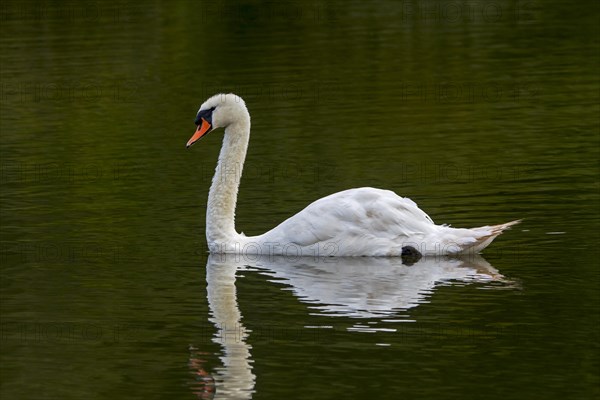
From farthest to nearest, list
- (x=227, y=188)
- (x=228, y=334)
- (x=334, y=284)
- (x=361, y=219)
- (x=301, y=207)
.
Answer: (x=301, y=207) < (x=227, y=188) < (x=361, y=219) < (x=334, y=284) < (x=228, y=334)

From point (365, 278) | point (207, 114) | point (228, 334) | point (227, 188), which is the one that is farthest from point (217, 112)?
point (228, 334)

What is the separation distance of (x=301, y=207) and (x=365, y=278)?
2.97 metres

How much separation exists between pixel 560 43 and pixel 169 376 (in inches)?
775

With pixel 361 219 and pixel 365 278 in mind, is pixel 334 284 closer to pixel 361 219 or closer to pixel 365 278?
pixel 365 278

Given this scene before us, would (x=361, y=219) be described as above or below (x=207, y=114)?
below

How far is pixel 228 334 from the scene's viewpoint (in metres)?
11.0

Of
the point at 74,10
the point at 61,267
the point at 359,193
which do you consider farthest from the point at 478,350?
the point at 74,10

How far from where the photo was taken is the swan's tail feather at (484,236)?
12.6m

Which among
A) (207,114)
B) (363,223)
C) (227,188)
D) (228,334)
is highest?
(207,114)

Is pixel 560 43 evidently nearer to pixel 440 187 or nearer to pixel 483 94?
pixel 483 94

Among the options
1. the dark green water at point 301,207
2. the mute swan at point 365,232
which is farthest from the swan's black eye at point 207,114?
the mute swan at point 365,232

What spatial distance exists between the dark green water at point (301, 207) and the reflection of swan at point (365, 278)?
0.03 metres

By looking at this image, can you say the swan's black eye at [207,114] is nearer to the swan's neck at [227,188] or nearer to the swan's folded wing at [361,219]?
the swan's neck at [227,188]

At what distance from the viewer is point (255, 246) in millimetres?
13602
